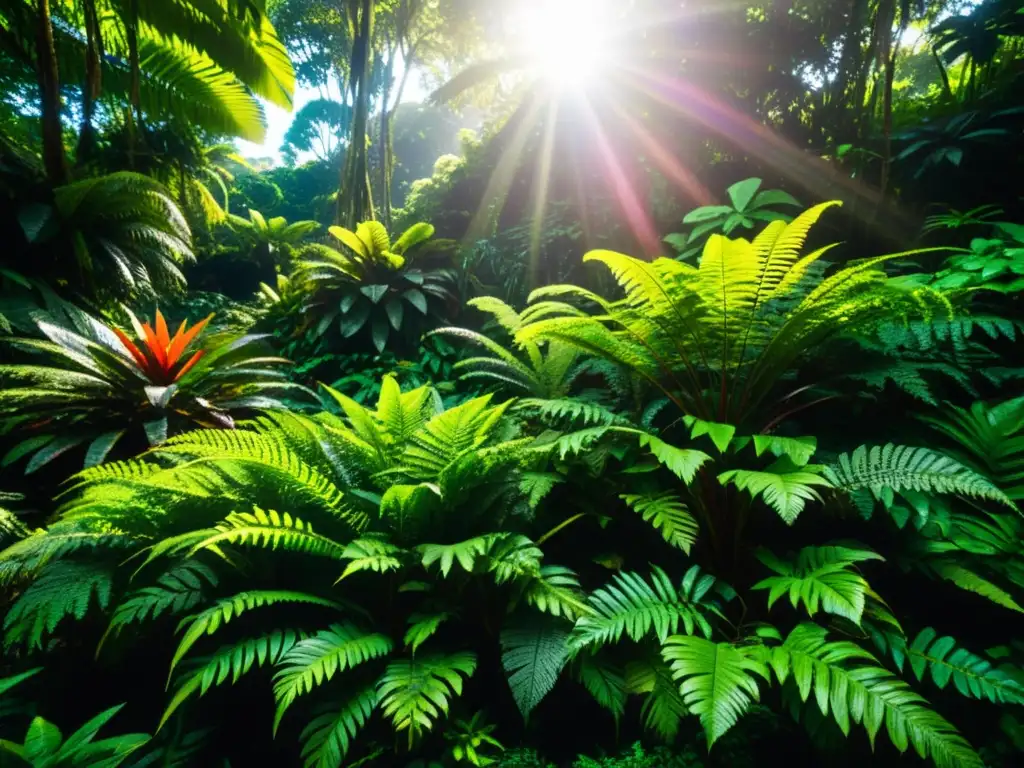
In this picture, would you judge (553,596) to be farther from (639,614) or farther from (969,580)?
(969,580)

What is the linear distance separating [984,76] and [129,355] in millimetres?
7063

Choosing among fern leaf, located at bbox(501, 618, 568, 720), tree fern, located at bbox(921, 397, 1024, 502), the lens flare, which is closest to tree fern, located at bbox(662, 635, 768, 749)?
fern leaf, located at bbox(501, 618, 568, 720)

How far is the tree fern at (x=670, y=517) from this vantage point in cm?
152

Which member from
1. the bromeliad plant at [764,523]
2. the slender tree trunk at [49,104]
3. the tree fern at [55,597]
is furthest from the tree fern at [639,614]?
the slender tree trunk at [49,104]

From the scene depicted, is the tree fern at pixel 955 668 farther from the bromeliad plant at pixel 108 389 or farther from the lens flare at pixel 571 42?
the lens flare at pixel 571 42

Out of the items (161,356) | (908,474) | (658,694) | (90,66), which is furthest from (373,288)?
(908,474)

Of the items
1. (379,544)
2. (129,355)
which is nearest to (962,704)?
(379,544)

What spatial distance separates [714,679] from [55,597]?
185cm

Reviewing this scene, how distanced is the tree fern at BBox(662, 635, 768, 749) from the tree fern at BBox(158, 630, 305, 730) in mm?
1041

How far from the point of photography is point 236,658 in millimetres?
1272

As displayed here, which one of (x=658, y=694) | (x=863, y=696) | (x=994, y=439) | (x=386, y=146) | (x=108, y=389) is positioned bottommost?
(x=658, y=694)

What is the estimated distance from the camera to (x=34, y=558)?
1.58m

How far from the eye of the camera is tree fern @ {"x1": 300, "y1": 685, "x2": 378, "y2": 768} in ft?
3.83

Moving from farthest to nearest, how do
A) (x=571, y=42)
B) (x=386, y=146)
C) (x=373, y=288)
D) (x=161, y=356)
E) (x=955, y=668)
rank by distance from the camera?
(x=386, y=146)
(x=571, y=42)
(x=373, y=288)
(x=161, y=356)
(x=955, y=668)
